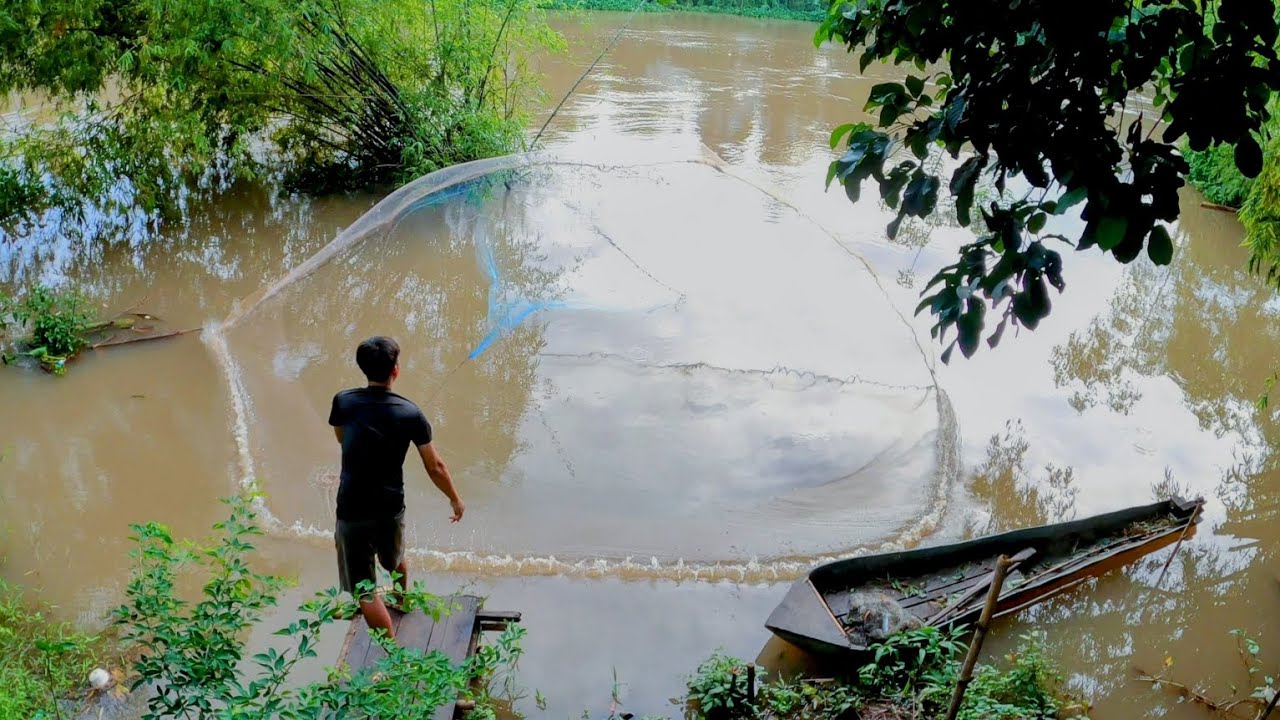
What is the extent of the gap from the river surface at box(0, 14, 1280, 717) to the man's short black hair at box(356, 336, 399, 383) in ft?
4.99

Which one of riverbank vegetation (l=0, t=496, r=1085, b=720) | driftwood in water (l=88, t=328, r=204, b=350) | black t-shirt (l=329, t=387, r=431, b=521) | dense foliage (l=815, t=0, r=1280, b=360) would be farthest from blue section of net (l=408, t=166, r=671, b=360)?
dense foliage (l=815, t=0, r=1280, b=360)

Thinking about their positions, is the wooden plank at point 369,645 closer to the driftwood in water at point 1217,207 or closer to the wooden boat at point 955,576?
the wooden boat at point 955,576

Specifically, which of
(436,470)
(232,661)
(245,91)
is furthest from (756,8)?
(232,661)

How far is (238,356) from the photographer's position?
6285mm

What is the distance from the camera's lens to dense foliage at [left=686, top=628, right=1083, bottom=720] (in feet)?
12.0

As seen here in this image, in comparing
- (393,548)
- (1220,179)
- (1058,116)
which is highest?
(1058,116)

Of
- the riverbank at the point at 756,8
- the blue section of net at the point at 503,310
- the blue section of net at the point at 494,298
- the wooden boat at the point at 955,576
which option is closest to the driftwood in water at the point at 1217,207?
the wooden boat at the point at 955,576

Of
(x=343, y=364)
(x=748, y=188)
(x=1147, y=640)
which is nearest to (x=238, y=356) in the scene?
(x=343, y=364)

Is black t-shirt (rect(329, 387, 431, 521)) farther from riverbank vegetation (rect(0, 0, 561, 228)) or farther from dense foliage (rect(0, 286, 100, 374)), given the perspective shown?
riverbank vegetation (rect(0, 0, 561, 228))

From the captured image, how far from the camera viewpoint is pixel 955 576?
452 cm

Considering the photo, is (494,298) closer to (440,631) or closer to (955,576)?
(440,631)

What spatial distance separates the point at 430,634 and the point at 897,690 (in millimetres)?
1911

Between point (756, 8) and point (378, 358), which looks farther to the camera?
point (756, 8)

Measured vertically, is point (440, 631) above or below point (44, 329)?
below
